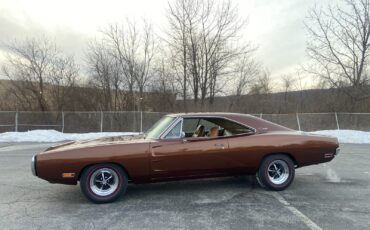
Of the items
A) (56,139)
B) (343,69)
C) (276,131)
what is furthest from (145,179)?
(343,69)

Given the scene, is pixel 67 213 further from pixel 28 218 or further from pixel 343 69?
pixel 343 69

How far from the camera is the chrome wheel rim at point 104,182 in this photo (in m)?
5.70

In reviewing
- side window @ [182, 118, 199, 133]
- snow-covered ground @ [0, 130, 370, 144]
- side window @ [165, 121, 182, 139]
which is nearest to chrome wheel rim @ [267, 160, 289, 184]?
side window @ [182, 118, 199, 133]

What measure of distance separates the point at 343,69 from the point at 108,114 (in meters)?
18.8

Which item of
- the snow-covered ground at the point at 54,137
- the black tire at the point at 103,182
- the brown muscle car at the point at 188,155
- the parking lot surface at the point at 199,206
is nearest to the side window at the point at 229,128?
the brown muscle car at the point at 188,155

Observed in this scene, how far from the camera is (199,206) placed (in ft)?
17.9

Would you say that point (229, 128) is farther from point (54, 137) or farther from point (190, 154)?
point (54, 137)

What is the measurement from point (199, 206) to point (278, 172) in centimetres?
189

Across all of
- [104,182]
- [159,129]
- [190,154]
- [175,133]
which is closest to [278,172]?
[190,154]

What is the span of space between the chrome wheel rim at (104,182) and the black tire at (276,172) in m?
2.62

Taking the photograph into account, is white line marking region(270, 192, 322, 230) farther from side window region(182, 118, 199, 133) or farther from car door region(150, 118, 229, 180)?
side window region(182, 118, 199, 133)

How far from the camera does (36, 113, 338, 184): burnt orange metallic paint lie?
558 cm

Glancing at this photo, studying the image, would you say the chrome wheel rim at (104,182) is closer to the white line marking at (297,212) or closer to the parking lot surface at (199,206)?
the parking lot surface at (199,206)

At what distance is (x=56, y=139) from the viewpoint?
19.1 meters
